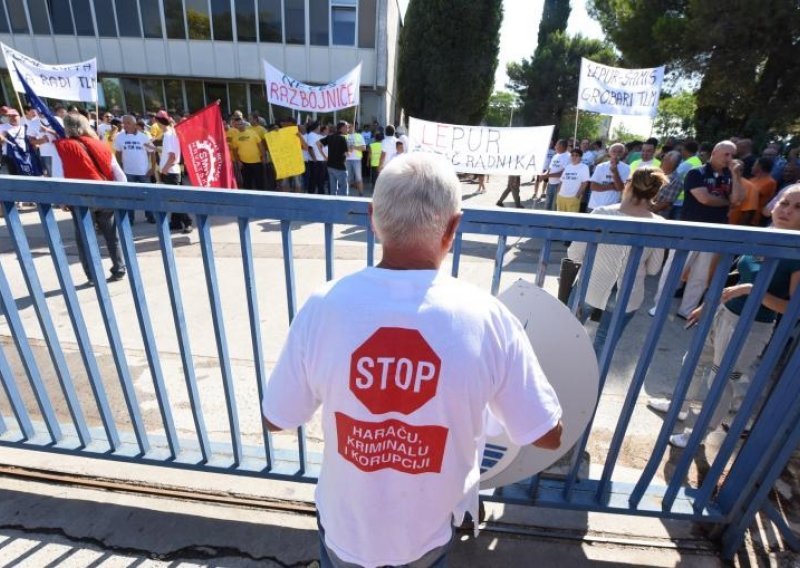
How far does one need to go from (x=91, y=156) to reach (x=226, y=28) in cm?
1807

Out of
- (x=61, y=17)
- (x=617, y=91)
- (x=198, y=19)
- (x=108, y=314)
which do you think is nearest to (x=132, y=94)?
(x=61, y=17)

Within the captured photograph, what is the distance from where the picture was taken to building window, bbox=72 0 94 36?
19703mm

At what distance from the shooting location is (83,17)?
65.1ft

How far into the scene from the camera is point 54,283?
5.34 m

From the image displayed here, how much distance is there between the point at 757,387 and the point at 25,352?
3129 mm

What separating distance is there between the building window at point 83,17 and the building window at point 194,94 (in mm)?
4299

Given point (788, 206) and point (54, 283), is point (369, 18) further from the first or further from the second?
point (788, 206)

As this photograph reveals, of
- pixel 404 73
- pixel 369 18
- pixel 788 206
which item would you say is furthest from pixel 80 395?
pixel 404 73

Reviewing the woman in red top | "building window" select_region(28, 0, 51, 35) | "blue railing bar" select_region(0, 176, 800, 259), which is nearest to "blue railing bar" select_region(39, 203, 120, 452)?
"blue railing bar" select_region(0, 176, 800, 259)

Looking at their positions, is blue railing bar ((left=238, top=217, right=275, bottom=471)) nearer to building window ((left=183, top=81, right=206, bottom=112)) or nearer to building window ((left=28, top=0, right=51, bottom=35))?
building window ((left=183, top=81, right=206, bottom=112))

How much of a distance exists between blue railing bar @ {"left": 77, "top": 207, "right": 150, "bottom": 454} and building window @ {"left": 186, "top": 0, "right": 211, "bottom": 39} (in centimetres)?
2201

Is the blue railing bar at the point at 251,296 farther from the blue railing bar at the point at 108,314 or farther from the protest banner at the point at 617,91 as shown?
the protest banner at the point at 617,91

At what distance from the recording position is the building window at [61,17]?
64.6 ft

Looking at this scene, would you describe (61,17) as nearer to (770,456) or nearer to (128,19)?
(128,19)
